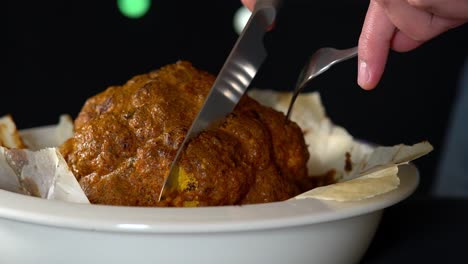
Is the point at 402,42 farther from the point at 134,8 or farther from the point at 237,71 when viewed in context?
the point at 134,8

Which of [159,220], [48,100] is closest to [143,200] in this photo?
[159,220]

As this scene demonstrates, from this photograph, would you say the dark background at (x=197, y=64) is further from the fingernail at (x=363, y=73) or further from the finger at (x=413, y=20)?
the finger at (x=413, y=20)

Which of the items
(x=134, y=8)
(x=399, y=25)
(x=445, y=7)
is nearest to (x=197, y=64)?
(x=134, y=8)

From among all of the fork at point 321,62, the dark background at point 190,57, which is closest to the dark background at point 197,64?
the dark background at point 190,57

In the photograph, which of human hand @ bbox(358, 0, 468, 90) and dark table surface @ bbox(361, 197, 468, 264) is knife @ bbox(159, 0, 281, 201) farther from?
dark table surface @ bbox(361, 197, 468, 264)

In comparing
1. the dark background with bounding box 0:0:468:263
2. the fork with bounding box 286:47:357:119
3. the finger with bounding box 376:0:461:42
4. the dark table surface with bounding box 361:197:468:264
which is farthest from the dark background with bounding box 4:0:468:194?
the finger with bounding box 376:0:461:42

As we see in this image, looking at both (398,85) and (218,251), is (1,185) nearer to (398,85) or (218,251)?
(218,251)
